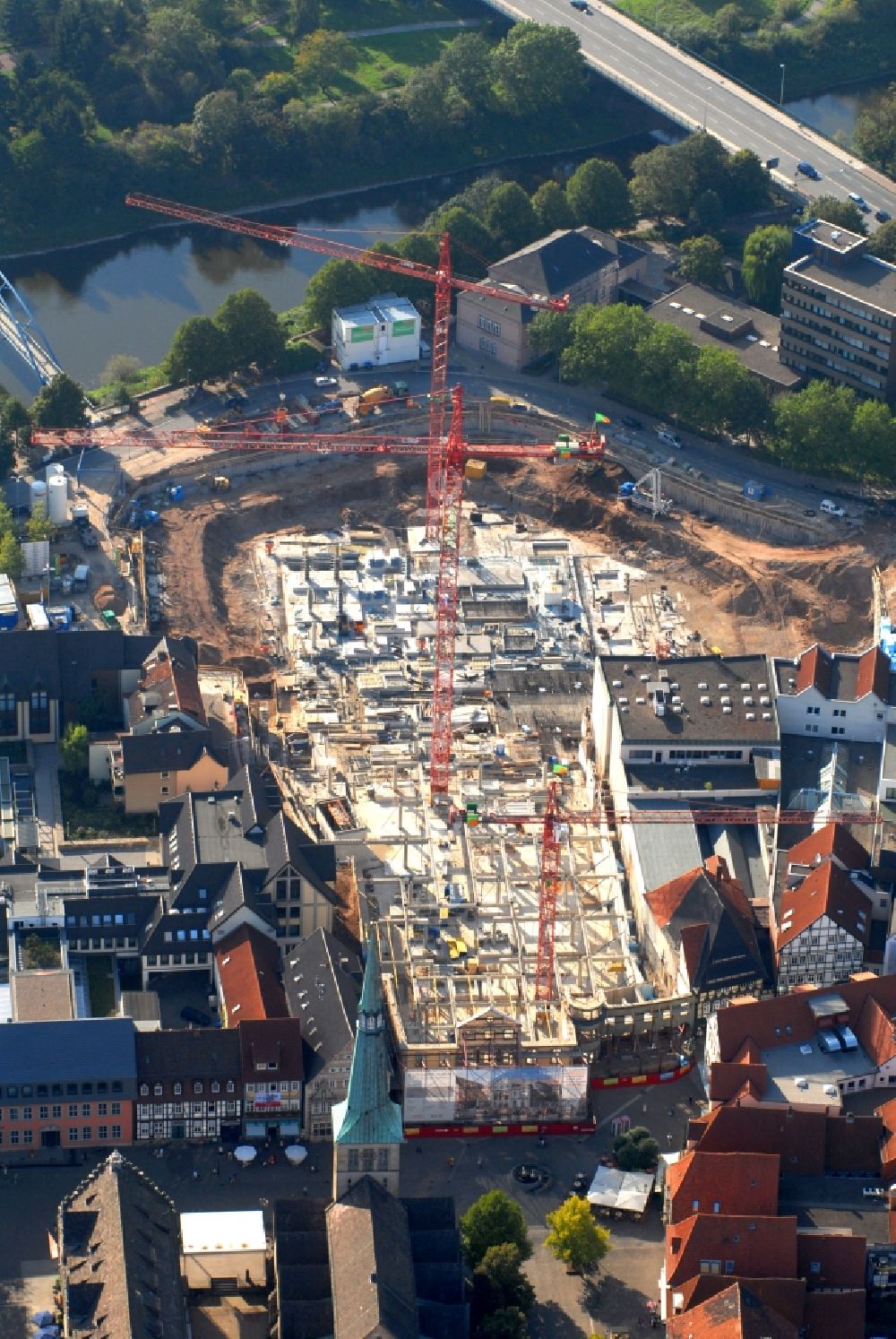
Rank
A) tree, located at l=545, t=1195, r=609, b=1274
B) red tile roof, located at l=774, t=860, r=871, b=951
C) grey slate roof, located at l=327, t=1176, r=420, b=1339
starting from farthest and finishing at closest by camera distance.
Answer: red tile roof, located at l=774, t=860, r=871, b=951 < tree, located at l=545, t=1195, r=609, b=1274 < grey slate roof, located at l=327, t=1176, r=420, b=1339

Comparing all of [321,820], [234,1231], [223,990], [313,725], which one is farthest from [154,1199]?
[313,725]

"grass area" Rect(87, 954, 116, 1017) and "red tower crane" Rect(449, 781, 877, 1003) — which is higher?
"red tower crane" Rect(449, 781, 877, 1003)

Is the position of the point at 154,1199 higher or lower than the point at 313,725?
lower

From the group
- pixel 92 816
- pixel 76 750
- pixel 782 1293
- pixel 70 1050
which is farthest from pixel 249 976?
pixel 782 1293

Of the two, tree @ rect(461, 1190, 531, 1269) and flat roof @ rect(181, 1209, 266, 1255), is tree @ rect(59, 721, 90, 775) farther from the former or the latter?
tree @ rect(461, 1190, 531, 1269)

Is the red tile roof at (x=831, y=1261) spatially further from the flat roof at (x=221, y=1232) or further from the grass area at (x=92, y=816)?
the grass area at (x=92, y=816)

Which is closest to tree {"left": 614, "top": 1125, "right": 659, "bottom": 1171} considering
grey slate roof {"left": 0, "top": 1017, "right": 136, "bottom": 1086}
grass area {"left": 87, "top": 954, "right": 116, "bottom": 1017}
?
grey slate roof {"left": 0, "top": 1017, "right": 136, "bottom": 1086}

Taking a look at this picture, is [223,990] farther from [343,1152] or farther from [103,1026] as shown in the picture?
[343,1152]
